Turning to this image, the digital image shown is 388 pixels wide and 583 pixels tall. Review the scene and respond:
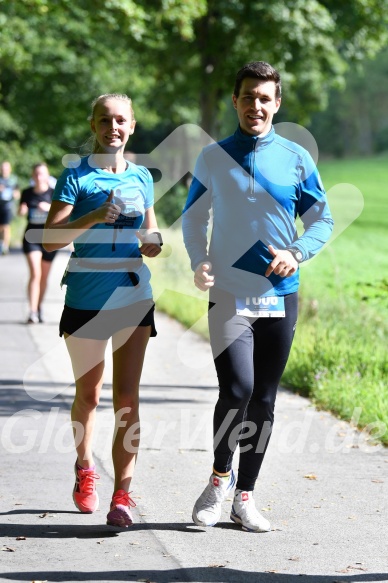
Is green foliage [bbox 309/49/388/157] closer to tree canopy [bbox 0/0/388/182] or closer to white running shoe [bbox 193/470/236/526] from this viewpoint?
tree canopy [bbox 0/0/388/182]

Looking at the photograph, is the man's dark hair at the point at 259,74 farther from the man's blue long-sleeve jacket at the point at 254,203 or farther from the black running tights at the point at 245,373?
the black running tights at the point at 245,373

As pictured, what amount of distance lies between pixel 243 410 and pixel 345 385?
11.8 ft

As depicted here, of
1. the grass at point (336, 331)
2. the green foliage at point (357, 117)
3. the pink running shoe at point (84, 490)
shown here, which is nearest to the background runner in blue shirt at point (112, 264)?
the pink running shoe at point (84, 490)

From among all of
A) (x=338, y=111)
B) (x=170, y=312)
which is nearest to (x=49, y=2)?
(x=170, y=312)

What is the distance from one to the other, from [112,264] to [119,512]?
1141mm

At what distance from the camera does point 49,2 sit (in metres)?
20.5

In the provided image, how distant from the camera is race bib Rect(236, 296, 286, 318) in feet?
17.1

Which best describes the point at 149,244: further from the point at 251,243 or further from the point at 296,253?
the point at 296,253

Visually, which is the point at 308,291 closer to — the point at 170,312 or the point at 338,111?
the point at 170,312

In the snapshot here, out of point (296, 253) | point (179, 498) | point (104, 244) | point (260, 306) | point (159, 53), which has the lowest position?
point (179, 498)

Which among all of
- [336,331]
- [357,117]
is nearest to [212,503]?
[336,331]

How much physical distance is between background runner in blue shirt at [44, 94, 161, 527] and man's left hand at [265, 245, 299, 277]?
1.70ft

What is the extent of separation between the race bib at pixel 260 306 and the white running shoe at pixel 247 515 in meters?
0.87

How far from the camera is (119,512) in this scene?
5344 millimetres
